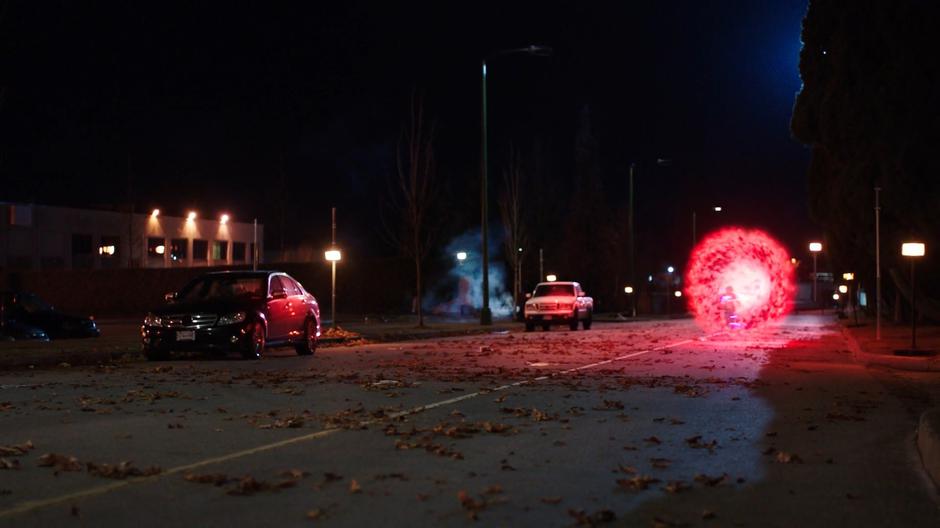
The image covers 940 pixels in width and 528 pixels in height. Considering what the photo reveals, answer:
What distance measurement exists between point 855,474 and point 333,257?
23.8 metres

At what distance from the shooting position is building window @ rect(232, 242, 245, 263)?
77375 millimetres

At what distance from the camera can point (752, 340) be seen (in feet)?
99.7

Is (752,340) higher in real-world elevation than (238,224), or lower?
lower

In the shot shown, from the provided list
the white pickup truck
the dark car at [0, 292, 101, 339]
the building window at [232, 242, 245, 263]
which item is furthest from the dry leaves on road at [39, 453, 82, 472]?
the building window at [232, 242, 245, 263]

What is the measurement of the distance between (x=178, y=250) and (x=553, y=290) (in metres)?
39.5

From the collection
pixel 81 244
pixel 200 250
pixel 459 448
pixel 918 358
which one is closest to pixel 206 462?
pixel 459 448

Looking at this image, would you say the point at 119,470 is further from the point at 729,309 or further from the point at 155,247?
the point at 155,247

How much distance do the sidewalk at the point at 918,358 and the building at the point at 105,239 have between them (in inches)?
1452

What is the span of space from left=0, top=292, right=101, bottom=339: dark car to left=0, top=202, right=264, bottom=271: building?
2494cm

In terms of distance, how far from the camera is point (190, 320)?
1988 cm

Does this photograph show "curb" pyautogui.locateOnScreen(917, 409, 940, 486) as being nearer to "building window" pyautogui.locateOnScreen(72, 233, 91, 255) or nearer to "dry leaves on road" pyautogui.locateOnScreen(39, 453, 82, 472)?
"dry leaves on road" pyautogui.locateOnScreen(39, 453, 82, 472)

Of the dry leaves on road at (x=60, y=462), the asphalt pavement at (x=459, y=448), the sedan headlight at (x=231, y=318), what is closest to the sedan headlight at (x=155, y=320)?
the sedan headlight at (x=231, y=318)

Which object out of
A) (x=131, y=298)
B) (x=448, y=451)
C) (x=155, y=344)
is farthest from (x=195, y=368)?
(x=131, y=298)

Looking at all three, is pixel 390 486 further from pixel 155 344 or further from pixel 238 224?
pixel 238 224
